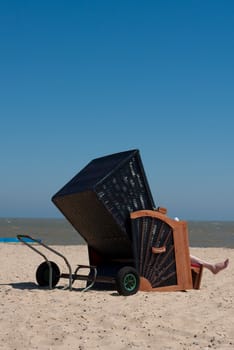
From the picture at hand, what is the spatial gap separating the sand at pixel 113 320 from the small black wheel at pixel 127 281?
0.11 meters

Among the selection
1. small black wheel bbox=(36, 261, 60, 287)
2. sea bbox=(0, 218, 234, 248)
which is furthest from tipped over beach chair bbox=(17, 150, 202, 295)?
sea bbox=(0, 218, 234, 248)

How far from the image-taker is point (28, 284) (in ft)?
31.8

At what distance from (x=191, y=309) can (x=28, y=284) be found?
3.64 meters

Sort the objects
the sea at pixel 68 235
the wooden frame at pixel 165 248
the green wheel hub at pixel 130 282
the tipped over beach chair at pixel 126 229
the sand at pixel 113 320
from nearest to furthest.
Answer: the sand at pixel 113 320 < the green wheel hub at pixel 130 282 < the tipped over beach chair at pixel 126 229 < the wooden frame at pixel 165 248 < the sea at pixel 68 235

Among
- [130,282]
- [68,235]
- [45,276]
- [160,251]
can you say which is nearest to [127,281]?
→ [130,282]

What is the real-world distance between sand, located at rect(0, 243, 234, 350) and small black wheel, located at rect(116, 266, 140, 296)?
0.11 m

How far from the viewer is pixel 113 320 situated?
6293mm

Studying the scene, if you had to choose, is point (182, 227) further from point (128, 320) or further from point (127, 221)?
point (128, 320)

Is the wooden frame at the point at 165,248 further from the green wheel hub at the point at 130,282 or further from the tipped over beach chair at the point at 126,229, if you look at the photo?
the green wheel hub at the point at 130,282

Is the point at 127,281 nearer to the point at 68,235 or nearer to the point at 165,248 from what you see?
the point at 165,248

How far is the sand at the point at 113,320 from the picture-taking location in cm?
544

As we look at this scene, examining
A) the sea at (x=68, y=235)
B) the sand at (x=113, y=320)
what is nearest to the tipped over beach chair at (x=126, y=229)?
the sand at (x=113, y=320)

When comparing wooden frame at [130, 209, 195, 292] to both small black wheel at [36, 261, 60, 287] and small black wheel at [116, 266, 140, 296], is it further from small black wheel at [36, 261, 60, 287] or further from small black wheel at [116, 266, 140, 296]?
small black wheel at [36, 261, 60, 287]

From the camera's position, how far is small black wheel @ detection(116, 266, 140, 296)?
7965 millimetres
